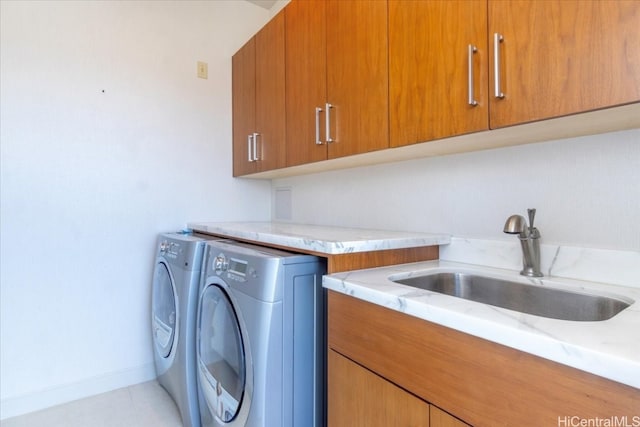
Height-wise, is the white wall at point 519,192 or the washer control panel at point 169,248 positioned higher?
the white wall at point 519,192

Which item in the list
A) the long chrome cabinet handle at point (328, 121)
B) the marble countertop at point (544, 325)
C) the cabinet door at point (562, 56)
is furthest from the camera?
the long chrome cabinet handle at point (328, 121)

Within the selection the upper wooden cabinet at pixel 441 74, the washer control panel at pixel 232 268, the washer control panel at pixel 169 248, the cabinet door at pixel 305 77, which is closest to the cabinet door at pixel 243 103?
the upper wooden cabinet at pixel 441 74

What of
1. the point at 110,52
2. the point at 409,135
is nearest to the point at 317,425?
the point at 409,135

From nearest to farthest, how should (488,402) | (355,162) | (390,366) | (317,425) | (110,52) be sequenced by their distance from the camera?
1. (488,402)
2. (390,366)
3. (317,425)
4. (355,162)
5. (110,52)

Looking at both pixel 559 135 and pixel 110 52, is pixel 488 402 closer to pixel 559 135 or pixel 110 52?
pixel 559 135

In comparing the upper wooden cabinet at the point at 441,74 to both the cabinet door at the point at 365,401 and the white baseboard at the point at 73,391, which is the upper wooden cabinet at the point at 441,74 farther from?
the white baseboard at the point at 73,391

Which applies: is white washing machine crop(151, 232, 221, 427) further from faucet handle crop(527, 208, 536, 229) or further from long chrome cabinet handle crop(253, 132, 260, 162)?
faucet handle crop(527, 208, 536, 229)

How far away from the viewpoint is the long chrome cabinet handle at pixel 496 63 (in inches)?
35.0

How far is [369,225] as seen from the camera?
1.75 metres

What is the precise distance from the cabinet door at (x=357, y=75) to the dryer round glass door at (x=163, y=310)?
117cm

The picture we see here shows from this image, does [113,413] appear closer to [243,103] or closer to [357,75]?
[243,103]

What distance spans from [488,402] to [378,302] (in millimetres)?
315

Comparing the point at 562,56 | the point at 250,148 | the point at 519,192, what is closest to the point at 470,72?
the point at 562,56

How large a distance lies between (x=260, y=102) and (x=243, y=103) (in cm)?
Result: 29
